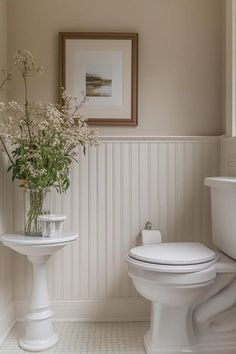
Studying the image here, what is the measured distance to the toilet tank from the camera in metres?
1.62

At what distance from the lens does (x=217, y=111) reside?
2.15 meters

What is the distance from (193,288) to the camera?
151 centimetres

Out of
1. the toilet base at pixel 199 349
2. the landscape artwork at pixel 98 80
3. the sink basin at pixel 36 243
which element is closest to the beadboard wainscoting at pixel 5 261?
the sink basin at pixel 36 243

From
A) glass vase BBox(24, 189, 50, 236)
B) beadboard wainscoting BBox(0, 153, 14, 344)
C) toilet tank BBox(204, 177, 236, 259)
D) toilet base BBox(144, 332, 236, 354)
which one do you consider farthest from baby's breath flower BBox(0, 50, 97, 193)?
toilet base BBox(144, 332, 236, 354)

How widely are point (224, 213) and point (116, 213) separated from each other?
0.68 metres

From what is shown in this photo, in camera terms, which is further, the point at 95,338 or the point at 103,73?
the point at 103,73

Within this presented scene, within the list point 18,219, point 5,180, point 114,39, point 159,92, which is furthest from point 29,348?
point 114,39

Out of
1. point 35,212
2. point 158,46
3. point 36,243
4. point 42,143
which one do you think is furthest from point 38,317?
point 158,46

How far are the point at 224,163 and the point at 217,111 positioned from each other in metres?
0.36

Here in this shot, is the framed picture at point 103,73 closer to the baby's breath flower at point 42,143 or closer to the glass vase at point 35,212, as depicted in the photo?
the baby's breath flower at point 42,143

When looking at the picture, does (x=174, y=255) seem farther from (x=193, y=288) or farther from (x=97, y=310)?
(x=97, y=310)

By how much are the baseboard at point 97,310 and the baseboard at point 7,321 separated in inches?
2.3

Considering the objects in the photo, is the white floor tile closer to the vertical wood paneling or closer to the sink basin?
the vertical wood paneling

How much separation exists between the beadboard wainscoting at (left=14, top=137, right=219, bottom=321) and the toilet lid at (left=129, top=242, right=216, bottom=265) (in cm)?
38
